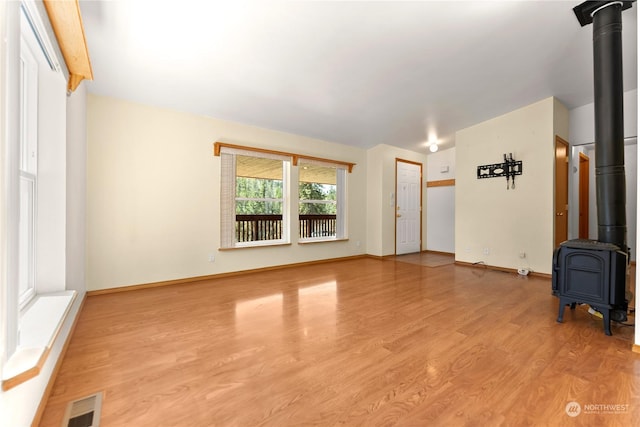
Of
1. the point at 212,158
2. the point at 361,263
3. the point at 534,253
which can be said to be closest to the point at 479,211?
the point at 534,253

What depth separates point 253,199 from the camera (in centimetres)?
471

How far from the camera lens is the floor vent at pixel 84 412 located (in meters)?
1.35

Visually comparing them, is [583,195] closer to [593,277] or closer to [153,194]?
[593,277]

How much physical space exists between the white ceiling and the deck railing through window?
5.28ft

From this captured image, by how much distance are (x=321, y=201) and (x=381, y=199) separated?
1.31 meters

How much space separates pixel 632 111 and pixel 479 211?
2560 mm

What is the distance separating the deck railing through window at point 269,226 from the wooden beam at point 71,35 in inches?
110

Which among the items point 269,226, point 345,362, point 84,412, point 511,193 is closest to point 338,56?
point 345,362

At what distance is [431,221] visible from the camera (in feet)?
22.8

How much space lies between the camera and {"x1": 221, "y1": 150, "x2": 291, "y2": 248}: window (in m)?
4.30

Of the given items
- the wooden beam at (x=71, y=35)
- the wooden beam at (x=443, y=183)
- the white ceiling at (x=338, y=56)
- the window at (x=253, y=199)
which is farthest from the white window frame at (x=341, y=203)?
the wooden beam at (x=71, y=35)

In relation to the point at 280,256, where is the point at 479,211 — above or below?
above

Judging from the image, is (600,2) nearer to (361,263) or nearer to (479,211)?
(479,211)

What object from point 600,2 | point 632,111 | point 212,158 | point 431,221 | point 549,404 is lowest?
point 549,404
